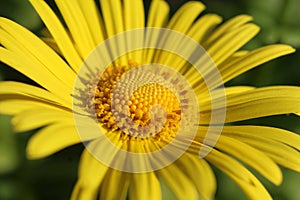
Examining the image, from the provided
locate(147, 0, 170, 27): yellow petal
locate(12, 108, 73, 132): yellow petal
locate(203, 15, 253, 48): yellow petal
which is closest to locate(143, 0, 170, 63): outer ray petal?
locate(147, 0, 170, 27): yellow petal

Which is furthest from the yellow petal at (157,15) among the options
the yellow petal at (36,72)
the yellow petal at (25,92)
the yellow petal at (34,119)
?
the yellow petal at (34,119)

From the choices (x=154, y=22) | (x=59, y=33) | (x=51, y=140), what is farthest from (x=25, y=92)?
(x=154, y=22)

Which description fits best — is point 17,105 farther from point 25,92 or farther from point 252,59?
point 252,59

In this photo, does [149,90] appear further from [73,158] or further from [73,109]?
[73,158]

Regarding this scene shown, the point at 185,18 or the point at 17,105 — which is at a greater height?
the point at 185,18

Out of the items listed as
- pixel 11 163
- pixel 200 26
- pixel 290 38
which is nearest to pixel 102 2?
pixel 200 26

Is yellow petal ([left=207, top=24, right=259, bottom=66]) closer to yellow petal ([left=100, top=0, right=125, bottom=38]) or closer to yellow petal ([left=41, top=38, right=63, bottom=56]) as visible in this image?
yellow petal ([left=100, top=0, right=125, bottom=38])
